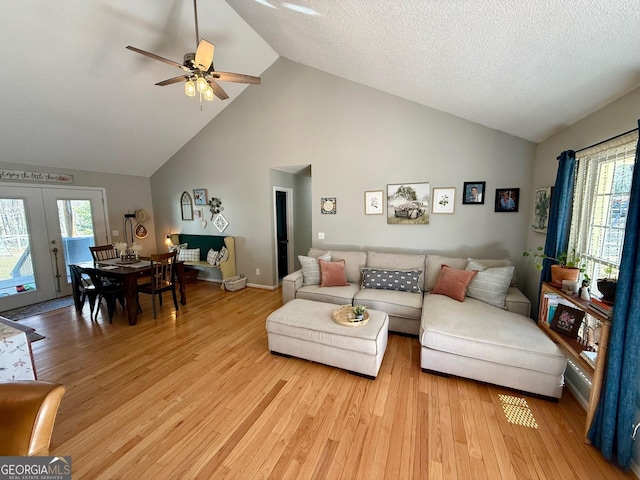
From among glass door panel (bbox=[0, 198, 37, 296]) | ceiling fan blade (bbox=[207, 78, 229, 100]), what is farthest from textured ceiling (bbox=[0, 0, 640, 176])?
ceiling fan blade (bbox=[207, 78, 229, 100])

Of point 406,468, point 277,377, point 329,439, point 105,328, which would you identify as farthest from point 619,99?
point 105,328

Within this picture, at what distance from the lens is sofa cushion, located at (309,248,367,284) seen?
3.70 meters

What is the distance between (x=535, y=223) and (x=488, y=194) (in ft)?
2.06

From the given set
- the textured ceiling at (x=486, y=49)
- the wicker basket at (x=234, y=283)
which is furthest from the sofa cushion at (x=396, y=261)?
the wicker basket at (x=234, y=283)

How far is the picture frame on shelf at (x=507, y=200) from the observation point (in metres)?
3.19

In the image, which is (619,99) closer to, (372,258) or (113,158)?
(372,258)

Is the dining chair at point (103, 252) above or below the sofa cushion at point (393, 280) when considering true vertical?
above

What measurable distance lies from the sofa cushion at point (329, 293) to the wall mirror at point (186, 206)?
3.48 m

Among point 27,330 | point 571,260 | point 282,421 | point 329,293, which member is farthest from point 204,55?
point 571,260

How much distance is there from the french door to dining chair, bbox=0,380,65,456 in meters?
4.55

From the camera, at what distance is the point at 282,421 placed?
182 cm

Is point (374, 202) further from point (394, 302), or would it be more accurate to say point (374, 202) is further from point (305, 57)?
point (305, 57)

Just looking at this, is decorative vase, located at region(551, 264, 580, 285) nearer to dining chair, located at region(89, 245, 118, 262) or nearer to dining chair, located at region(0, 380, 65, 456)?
dining chair, located at region(0, 380, 65, 456)

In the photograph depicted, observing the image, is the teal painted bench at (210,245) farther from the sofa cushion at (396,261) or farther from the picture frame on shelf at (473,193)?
the picture frame on shelf at (473,193)
